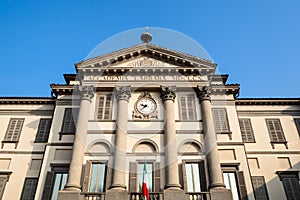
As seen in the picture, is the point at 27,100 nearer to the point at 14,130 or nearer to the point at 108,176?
the point at 14,130

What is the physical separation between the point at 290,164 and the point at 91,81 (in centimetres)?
1426

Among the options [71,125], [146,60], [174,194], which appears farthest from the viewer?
[146,60]

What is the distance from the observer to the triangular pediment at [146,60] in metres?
21.0

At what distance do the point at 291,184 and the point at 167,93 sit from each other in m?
9.64

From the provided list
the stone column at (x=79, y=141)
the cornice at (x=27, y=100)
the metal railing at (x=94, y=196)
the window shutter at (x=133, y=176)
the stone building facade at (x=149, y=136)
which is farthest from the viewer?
the cornice at (x=27, y=100)

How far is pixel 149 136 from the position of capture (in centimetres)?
1853

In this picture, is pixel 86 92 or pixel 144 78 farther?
pixel 144 78

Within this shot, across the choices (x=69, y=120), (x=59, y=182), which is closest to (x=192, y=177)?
(x=59, y=182)

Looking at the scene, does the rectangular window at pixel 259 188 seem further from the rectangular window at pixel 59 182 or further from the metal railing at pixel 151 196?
the rectangular window at pixel 59 182

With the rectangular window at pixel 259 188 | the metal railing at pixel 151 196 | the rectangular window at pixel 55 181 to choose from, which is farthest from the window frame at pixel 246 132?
the rectangular window at pixel 55 181

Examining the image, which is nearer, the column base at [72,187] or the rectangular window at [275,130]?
the column base at [72,187]

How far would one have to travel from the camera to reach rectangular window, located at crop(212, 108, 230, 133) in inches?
770

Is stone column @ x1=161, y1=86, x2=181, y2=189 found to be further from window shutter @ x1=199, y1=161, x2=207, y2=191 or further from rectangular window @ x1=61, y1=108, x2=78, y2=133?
rectangular window @ x1=61, y1=108, x2=78, y2=133

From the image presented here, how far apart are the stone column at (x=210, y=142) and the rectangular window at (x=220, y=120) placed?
109 centimetres
